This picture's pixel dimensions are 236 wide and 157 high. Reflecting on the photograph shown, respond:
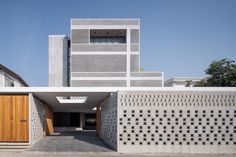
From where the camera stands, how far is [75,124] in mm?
39688

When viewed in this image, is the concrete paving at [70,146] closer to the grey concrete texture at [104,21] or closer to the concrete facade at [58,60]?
the grey concrete texture at [104,21]

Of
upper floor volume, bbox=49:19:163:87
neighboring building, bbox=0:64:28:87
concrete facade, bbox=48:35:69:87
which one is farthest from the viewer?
concrete facade, bbox=48:35:69:87

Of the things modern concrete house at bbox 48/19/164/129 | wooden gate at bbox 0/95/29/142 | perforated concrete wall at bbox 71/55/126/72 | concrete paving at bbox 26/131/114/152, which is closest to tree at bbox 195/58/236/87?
modern concrete house at bbox 48/19/164/129

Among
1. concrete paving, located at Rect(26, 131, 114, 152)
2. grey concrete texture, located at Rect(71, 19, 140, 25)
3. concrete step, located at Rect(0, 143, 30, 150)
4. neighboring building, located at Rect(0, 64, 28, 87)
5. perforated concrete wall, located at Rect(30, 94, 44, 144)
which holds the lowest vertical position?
concrete paving, located at Rect(26, 131, 114, 152)

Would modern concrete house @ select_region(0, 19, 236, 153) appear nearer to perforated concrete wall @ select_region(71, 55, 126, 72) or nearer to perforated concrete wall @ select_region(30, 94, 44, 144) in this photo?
perforated concrete wall @ select_region(30, 94, 44, 144)

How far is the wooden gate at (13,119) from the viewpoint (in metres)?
15.3

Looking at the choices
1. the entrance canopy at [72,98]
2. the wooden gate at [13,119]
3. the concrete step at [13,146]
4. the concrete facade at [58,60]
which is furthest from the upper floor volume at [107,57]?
the concrete step at [13,146]

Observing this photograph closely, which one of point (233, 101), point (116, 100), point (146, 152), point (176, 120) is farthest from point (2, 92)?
point (233, 101)

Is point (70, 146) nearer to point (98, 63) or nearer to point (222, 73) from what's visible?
point (222, 73)

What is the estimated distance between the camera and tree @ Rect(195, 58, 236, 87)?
32.4 meters

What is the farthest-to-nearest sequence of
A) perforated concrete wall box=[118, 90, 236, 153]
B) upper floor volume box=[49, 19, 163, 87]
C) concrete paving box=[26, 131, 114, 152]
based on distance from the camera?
upper floor volume box=[49, 19, 163, 87] → concrete paving box=[26, 131, 114, 152] → perforated concrete wall box=[118, 90, 236, 153]

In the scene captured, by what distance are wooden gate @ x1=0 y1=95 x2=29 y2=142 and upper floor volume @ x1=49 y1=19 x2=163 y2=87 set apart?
28757mm

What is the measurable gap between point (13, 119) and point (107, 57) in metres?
31.5

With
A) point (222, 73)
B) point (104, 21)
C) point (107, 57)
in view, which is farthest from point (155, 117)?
point (104, 21)
